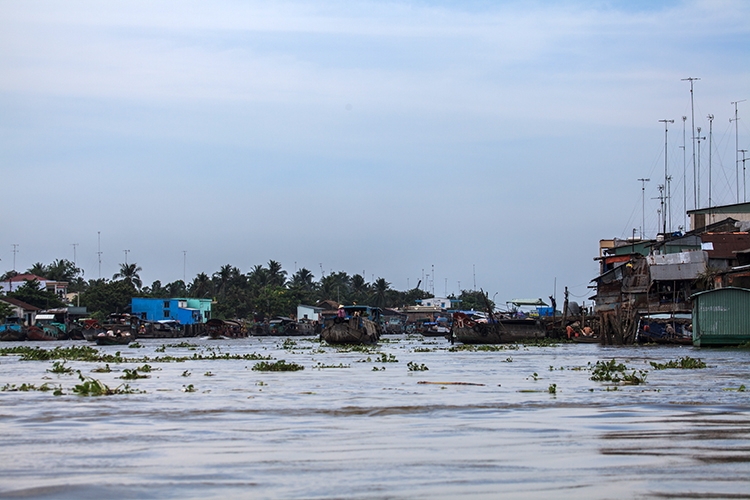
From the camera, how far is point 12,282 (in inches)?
4697

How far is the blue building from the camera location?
A: 11138 cm

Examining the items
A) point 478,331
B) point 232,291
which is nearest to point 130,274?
point 232,291

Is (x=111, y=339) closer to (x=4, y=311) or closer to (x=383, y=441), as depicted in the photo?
(x=4, y=311)

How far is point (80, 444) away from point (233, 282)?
14403 cm

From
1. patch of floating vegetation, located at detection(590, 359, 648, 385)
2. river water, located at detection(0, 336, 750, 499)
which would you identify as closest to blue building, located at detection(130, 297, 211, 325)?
patch of floating vegetation, located at detection(590, 359, 648, 385)

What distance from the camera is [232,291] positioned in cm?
14425

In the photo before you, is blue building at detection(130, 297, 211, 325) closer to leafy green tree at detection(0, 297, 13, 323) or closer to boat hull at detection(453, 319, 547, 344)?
leafy green tree at detection(0, 297, 13, 323)

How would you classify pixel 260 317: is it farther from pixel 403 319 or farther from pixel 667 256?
pixel 667 256

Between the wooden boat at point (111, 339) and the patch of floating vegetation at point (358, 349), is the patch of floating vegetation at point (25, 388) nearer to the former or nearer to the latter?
the patch of floating vegetation at point (358, 349)

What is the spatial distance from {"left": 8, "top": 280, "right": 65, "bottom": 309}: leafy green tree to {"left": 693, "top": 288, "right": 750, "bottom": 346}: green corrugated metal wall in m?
78.2

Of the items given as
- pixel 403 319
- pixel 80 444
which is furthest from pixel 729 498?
pixel 403 319

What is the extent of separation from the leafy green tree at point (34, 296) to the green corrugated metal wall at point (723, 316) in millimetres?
78204

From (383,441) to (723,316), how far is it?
36449mm

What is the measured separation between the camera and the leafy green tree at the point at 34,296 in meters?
98.4
